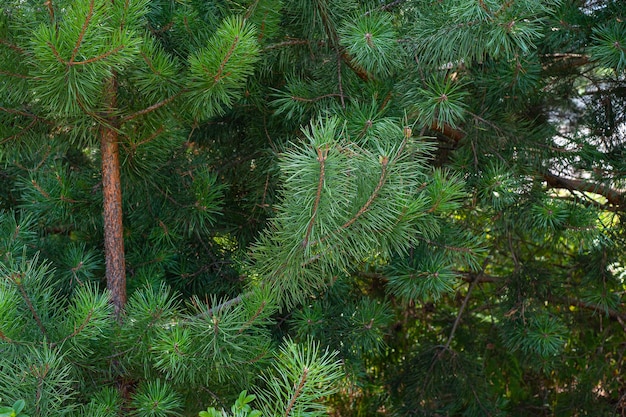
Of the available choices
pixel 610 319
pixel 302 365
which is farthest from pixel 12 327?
pixel 610 319

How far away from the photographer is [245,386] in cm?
149

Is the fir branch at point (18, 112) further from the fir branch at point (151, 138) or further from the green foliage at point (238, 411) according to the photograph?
the green foliage at point (238, 411)

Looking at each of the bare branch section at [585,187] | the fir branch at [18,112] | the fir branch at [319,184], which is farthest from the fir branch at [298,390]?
the bare branch section at [585,187]

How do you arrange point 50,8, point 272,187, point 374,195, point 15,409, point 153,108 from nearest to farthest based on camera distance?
point 15,409, point 374,195, point 50,8, point 153,108, point 272,187

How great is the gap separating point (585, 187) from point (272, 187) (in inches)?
41.3

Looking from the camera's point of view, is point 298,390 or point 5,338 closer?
point 298,390

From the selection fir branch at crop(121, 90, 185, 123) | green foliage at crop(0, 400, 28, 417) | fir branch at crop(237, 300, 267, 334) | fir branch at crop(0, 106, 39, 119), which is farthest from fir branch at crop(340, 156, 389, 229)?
fir branch at crop(0, 106, 39, 119)

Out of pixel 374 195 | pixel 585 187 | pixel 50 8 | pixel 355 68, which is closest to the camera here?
pixel 374 195

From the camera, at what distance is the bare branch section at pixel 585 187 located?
2.22m

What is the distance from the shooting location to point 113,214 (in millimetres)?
1645

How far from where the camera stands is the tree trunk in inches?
63.5

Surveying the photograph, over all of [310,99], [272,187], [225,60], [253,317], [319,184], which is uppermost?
[310,99]

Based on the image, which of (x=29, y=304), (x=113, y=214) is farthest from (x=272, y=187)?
(x=29, y=304)

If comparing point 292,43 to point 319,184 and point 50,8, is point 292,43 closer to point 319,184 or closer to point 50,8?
point 50,8
